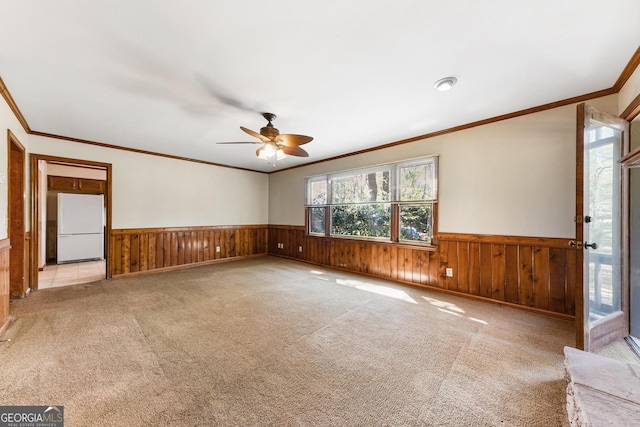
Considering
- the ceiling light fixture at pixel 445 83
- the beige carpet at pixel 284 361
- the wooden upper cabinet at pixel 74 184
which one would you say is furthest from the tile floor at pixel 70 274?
the ceiling light fixture at pixel 445 83

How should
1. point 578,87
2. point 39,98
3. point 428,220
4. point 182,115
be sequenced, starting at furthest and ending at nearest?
point 428,220, point 182,115, point 39,98, point 578,87

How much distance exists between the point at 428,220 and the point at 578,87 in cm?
214

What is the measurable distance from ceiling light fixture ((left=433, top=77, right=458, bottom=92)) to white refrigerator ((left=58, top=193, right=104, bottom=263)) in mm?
7808

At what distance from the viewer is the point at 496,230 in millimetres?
3197

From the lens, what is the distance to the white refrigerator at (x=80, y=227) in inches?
228

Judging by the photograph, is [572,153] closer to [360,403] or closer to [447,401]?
[447,401]

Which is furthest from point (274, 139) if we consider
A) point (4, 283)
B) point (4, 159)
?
point (4, 283)

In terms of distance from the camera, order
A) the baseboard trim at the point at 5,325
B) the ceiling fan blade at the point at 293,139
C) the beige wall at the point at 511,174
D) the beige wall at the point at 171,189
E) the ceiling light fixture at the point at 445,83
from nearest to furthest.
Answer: the ceiling light fixture at the point at 445,83, the baseboard trim at the point at 5,325, the beige wall at the point at 511,174, the ceiling fan blade at the point at 293,139, the beige wall at the point at 171,189

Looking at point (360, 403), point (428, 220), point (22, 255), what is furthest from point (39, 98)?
point (428, 220)

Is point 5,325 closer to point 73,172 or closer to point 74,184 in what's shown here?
point 74,184

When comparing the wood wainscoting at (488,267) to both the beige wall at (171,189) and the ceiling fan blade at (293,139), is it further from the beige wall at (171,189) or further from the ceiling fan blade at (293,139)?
the beige wall at (171,189)

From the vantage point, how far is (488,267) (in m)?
3.27

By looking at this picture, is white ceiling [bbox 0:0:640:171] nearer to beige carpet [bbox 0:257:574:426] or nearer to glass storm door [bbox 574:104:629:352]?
glass storm door [bbox 574:104:629:352]

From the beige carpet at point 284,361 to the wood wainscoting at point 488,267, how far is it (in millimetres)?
241
